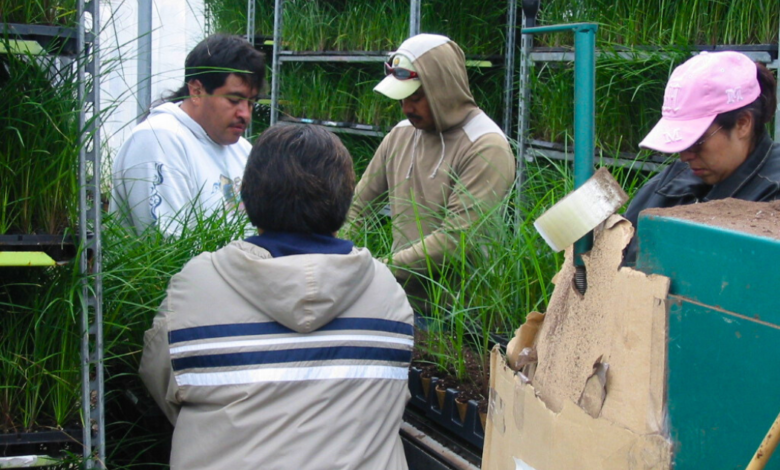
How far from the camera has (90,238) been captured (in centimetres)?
159

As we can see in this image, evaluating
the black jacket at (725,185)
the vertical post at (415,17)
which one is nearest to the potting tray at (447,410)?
the black jacket at (725,185)

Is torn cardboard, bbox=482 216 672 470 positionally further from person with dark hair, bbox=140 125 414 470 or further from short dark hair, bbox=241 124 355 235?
short dark hair, bbox=241 124 355 235

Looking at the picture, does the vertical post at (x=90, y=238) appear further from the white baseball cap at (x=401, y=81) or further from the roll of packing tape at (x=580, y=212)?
the white baseball cap at (x=401, y=81)

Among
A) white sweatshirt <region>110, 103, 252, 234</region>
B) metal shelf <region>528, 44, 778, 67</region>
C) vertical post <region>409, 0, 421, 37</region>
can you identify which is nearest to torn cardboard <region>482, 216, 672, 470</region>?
white sweatshirt <region>110, 103, 252, 234</region>

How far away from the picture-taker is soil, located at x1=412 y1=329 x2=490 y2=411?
182cm

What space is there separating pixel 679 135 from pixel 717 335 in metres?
1.00

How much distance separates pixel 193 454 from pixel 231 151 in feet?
4.66

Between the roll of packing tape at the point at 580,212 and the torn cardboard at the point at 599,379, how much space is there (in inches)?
1.0

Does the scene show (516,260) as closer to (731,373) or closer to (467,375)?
(467,375)

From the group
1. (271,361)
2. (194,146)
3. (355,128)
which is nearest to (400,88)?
(194,146)

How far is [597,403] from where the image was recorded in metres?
0.95

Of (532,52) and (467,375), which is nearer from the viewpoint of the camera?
(467,375)

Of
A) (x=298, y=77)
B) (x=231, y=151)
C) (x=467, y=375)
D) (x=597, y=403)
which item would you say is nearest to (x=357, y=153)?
(x=298, y=77)

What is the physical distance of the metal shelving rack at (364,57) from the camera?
484 centimetres
